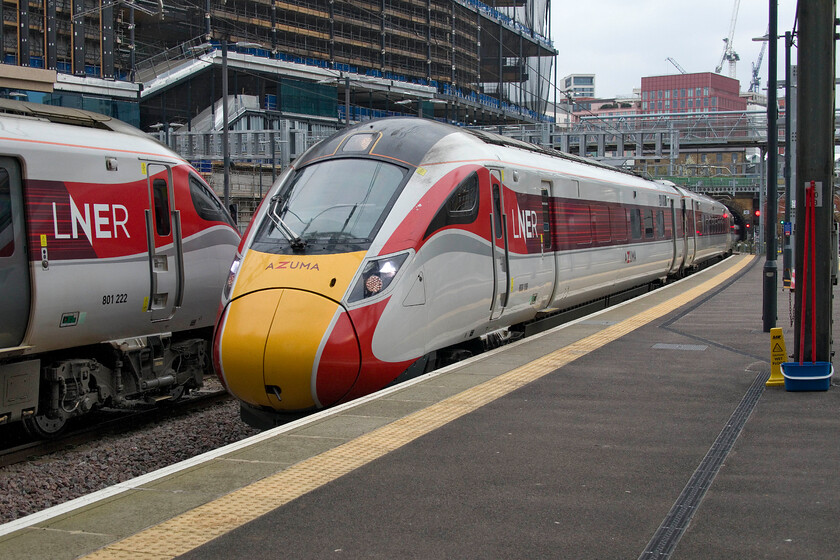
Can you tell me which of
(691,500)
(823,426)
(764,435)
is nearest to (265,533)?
(691,500)

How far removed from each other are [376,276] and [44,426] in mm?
4218

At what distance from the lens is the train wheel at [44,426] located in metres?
9.83

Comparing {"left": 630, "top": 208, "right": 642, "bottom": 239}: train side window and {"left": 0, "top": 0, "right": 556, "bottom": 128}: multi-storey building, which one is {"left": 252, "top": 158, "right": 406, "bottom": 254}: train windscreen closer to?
{"left": 630, "top": 208, "right": 642, "bottom": 239}: train side window

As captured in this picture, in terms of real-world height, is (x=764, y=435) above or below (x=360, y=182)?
below

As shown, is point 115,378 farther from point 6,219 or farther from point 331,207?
point 331,207

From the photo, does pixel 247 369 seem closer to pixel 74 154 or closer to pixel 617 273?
pixel 74 154

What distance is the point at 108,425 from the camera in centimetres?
1074

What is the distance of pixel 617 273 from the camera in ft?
60.3

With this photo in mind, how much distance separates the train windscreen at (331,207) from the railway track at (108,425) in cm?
309

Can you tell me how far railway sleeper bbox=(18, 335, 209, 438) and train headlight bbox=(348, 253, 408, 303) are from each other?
3.58 meters

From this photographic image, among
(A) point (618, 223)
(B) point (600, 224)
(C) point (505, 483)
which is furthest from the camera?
(A) point (618, 223)

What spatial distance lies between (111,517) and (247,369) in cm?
334

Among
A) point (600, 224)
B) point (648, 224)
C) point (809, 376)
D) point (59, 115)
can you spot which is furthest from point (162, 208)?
point (648, 224)

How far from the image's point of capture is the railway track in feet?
31.1
